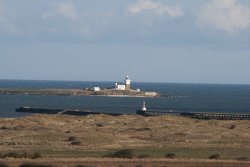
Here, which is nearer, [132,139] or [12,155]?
[12,155]

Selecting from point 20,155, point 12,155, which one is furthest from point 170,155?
point 12,155

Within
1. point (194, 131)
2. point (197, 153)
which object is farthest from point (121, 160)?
point (194, 131)

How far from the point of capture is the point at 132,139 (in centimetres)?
6462

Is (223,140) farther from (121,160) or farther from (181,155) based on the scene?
(121,160)

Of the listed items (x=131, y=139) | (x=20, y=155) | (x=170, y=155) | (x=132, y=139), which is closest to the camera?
(x=20, y=155)

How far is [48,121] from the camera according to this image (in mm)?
86750

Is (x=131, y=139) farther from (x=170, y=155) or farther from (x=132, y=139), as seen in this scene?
(x=170, y=155)

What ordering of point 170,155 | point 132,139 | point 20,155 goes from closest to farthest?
1. point 20,155
2. point 170,155
3. point 132,139

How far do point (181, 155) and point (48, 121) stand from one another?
37.8 meters

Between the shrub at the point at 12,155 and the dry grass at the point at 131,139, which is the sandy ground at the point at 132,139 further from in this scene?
the shrub at the point at 12,155

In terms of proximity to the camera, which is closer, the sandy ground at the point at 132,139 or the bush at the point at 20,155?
the bush at the point at 20,155

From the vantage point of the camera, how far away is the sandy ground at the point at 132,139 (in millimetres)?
52500

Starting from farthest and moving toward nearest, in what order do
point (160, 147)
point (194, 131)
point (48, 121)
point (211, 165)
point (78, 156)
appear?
point (48, 121), point (194, 131), point (160, 147), point (78, 156), point (211, 165)

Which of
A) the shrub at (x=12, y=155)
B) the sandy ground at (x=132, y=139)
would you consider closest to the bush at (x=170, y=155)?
the sandy ground at (x=132, y=139)
